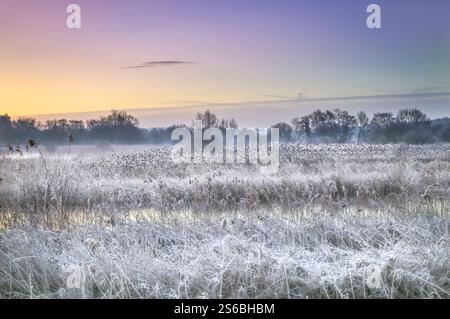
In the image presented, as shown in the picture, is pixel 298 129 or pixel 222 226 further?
pixel 298 129

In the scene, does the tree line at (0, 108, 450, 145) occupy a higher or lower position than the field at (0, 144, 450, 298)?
higher

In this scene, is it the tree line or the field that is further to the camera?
the tree line

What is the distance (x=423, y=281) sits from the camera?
4336mm

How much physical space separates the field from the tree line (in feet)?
0.88

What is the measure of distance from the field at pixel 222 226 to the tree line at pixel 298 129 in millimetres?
269

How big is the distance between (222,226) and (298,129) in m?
3.58

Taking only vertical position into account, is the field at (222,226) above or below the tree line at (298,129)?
below

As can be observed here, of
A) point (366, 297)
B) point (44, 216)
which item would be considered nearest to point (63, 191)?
point (44, 216)

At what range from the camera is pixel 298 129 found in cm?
898

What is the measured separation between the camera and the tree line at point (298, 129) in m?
7.72

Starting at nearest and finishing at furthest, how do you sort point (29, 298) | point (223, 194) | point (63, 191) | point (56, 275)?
1. point (29, 298)
2. point (56, 275)
3. point (63, 191)
4. point (223, 194)

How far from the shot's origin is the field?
4.33 metres

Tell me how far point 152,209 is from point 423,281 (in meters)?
3.99
